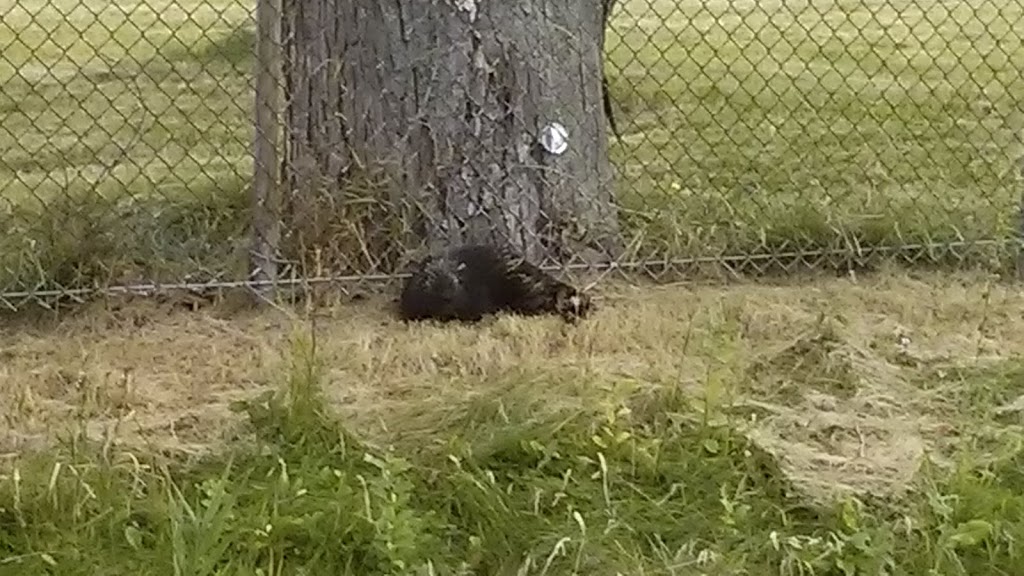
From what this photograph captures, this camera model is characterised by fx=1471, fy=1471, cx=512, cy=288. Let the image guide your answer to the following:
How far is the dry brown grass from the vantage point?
11.5 ft

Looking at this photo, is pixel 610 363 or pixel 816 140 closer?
pixel 610 363

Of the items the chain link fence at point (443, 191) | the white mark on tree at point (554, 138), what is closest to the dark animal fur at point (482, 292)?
the chain link fence at point (443, 191)

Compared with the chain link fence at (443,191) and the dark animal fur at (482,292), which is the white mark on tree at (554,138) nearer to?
the chain link fence at (443,191)

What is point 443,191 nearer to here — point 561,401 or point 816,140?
point 561,401

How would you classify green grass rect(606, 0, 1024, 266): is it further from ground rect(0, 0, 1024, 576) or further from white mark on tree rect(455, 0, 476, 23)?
white mark on tree rect(455, 0, 476, 23)

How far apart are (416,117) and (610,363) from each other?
1.16 meters

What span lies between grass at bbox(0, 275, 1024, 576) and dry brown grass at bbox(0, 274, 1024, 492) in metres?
0.01

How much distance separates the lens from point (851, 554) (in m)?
2.92

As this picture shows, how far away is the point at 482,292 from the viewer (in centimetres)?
444

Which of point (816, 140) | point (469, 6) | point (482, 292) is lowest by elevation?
point (482, 292)

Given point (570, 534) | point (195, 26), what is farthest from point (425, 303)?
point (195, 26)

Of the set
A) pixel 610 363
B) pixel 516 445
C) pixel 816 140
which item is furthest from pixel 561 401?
pixel 816 140

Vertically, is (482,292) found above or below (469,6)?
below

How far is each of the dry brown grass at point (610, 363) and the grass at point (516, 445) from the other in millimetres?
11
